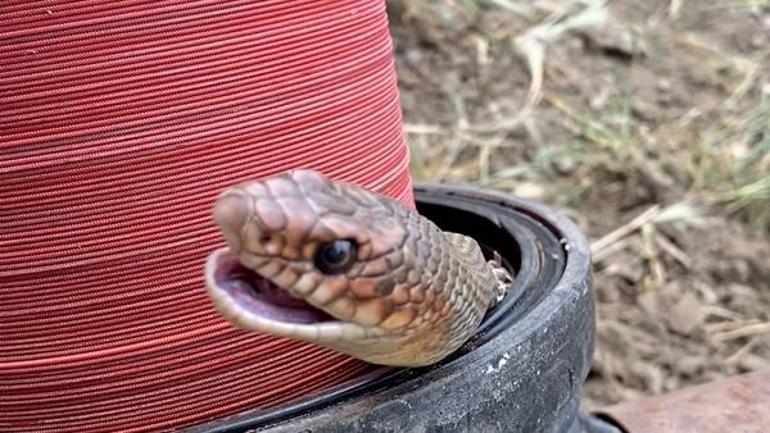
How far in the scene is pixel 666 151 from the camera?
2.19 m

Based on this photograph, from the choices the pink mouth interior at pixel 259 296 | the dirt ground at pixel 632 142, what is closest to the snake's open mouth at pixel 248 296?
the pink mouth interior at pixel 259 296

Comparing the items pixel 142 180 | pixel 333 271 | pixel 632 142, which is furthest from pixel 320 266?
pixel 632 142

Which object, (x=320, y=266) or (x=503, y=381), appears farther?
(x=503, y=381)

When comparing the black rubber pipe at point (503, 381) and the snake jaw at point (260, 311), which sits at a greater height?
the snake jaw at point (260, 311)

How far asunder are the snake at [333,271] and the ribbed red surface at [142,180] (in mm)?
80

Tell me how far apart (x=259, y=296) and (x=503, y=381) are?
0.22 meters

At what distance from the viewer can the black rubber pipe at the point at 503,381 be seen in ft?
2.77

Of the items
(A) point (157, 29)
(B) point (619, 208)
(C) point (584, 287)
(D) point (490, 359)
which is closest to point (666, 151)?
(B) point (619, 208)

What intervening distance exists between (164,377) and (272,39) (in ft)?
0.97

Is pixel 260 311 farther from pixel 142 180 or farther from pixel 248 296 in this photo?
pixel 142 180

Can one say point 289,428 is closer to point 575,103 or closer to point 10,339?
point 10,339

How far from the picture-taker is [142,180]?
2.77 ft

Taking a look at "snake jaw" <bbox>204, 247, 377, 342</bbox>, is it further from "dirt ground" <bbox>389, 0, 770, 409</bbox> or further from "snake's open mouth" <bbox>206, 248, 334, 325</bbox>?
"dirt ground" <bbox>389, 0, 770, 409</bbox>

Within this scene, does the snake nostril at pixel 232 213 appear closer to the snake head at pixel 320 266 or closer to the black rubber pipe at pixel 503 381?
the snake head at pixel 320 266
